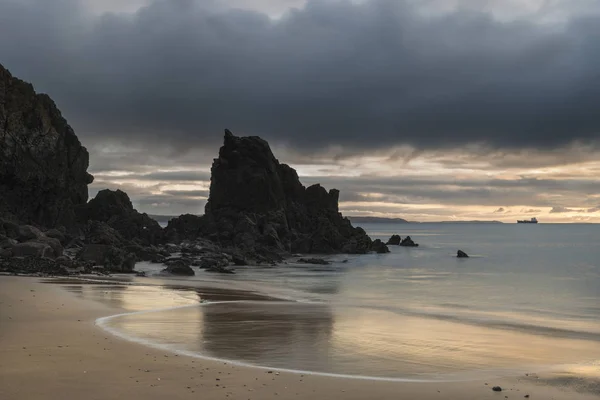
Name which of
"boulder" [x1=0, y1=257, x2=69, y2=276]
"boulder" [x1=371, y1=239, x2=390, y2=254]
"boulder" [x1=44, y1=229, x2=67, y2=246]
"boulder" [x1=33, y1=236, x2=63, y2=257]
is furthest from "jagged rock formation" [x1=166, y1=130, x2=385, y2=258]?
"boulder" [x1=0, y1=257, x2=69, y2=276]

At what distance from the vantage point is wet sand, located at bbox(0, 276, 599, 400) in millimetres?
9047

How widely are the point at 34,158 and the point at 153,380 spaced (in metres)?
51.5

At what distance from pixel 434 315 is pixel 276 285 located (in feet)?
53.6

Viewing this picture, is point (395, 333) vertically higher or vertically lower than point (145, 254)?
lower

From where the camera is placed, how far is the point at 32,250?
36375 mm

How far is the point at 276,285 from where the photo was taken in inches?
1496

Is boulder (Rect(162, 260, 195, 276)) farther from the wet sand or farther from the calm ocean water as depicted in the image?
the wet sand

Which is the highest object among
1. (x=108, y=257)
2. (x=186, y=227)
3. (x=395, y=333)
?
(x=186, y=227)

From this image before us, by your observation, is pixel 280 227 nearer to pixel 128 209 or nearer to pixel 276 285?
pixel 128 209

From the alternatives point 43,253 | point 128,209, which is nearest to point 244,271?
point 43,253

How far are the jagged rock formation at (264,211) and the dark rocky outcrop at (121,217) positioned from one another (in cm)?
480

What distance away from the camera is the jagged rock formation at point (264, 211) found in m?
77.8

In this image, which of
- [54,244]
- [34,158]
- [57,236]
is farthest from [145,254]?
[34,158]

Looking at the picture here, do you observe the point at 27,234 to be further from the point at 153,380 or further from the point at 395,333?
the point at 153,380
